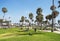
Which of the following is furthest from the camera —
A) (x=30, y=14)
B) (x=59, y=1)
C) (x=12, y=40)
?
(x=30, y=14)

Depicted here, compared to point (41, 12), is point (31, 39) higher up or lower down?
lower down

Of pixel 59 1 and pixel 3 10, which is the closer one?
pixel 59 1

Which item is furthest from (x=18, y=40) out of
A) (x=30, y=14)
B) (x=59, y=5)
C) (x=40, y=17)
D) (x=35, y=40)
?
(x=30, y=14)

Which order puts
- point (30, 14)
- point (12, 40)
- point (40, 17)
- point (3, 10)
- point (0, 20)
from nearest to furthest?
point (12, 40), point (40, 17), point (3, 10), point (30, 14), point (0, 20)

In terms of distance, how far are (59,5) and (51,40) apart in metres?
15.3

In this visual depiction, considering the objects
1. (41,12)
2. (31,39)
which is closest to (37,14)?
(41,12)

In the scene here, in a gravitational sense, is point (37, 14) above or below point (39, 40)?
above

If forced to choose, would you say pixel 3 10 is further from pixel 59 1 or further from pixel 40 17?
pixel 59 1

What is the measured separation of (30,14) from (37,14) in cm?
3056

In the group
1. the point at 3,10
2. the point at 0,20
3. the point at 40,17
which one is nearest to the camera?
the point at 40,17

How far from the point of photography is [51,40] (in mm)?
22812

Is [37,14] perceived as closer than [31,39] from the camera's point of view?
No

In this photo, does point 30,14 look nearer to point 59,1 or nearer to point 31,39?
point 59,1

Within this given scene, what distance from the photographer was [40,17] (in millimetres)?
95375
